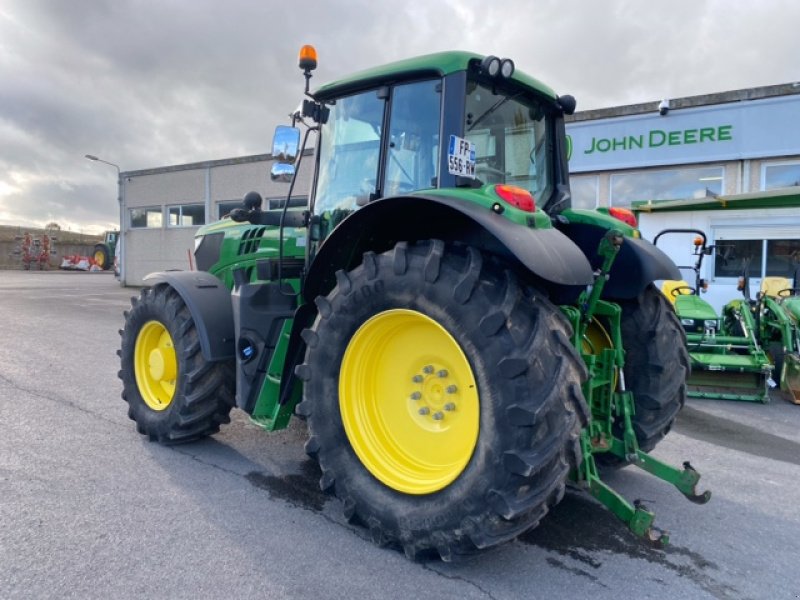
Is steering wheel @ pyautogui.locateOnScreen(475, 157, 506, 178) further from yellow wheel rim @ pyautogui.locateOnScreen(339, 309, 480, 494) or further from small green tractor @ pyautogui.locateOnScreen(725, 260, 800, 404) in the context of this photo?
small green tractor @ pyautogui.locateOnScreen(725, 260, 800, 404)

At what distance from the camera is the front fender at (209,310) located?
3.94 metres

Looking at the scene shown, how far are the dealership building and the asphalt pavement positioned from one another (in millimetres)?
6258

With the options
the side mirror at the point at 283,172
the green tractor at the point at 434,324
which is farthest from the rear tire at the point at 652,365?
the side mirror at the point at 283,172

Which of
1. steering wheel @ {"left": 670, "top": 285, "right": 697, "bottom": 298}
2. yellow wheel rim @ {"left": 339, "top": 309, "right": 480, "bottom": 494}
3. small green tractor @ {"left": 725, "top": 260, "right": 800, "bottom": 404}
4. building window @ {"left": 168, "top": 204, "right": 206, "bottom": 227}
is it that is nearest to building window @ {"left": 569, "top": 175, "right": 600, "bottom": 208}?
steering wheel @ {"left": 670, "top": 285, "right": 697, "bottom": 298}

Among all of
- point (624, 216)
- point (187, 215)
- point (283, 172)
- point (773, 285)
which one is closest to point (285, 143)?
point (283, 172)

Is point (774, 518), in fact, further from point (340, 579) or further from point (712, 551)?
point (340, 579)

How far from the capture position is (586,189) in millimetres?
13703

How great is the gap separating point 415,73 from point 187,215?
1945 centimetres

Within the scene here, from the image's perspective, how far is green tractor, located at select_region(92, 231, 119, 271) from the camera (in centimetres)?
3756

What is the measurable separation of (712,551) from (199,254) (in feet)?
13.8

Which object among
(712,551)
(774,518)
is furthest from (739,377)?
(712,551)

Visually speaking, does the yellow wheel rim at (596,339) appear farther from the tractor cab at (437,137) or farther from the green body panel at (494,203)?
the green body panel at (494,203)

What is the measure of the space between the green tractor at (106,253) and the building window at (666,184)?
33269 millimetres

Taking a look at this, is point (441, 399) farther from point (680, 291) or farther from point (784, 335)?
point (680, 291)
